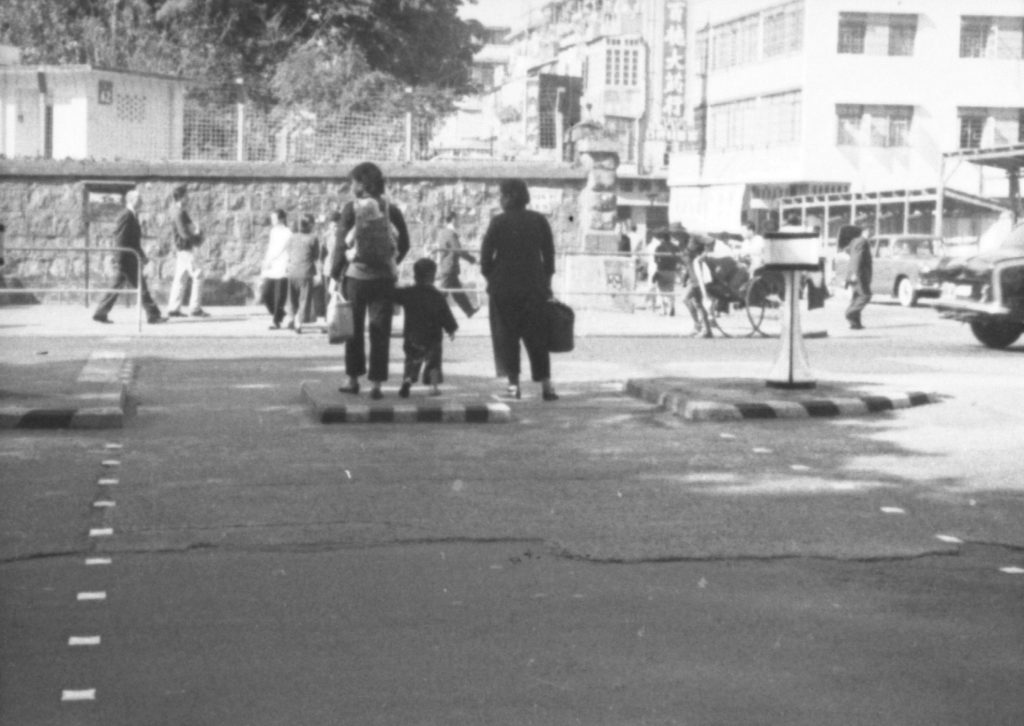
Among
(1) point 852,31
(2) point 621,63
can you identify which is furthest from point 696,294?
(2) point 621,63

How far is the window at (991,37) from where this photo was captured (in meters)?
65.2

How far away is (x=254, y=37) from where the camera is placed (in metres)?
41.9

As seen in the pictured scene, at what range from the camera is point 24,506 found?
9508 millimetres

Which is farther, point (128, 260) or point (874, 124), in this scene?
point (874, 124)

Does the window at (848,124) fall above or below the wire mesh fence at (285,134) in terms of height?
above

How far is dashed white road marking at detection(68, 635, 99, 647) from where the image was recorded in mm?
6348

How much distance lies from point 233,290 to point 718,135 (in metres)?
43.4

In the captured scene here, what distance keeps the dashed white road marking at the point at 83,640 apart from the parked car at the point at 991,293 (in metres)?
17.2

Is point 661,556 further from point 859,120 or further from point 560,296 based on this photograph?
point 859,120

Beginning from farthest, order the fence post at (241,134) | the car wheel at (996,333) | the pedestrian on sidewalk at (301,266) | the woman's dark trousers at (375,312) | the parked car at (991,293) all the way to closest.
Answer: the fence post at (241,134) → the pedestrian on sidewalk at (301,266) → the car wheel at (996,333) → the parked car at (991,293) → the woman's dark trousers at (375,312)

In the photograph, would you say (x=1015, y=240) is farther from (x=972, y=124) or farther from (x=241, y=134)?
(x=972, y=124)

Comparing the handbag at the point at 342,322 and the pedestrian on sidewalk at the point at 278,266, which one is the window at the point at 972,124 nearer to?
the pedestrian on sidewalk at the point at 278,266

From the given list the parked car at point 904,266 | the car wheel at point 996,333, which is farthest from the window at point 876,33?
the car wheel at point 996,333

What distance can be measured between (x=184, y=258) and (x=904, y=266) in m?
20.6
